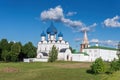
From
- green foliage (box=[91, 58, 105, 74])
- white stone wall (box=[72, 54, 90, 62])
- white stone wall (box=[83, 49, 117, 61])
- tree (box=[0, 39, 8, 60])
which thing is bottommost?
green foliage (box=[91, 58, 105, 74])

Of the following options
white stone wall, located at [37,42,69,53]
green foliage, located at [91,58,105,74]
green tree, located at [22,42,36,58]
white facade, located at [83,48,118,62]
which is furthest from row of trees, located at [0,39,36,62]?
green foliage, located at [91,58,105,74]

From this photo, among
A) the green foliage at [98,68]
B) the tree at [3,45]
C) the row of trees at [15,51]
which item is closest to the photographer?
the green foliage at [98,68]

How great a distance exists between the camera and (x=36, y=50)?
105312mm

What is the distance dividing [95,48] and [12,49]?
103 ft

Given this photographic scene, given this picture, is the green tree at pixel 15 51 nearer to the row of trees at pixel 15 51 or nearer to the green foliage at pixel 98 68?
the row of trees at pixel 15 51

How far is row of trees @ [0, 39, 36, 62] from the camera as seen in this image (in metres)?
90.7

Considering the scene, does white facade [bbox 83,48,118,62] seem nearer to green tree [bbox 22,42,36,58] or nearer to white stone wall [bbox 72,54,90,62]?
white stone wall [bbox 72,54,90,62]

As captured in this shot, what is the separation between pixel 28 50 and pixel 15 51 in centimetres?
767

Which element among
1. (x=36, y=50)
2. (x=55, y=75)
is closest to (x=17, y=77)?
(x=55, y=75)

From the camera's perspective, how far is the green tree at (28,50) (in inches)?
3814

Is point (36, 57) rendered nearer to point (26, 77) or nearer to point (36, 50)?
point (36, 50)

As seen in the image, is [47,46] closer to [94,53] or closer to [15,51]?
[15,51]

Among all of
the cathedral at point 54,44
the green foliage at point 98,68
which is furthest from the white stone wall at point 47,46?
the green foliage at point 98,68

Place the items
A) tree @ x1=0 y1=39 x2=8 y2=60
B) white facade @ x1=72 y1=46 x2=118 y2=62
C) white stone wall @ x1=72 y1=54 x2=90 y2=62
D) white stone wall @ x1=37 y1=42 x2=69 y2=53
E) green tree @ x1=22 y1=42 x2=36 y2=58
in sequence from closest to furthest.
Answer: tree @ x1=0 y1=39 x2=8 y2=60
green tree @ x1=22 y1=42 x2=36 y2=58
white stone wall @ x1=72 y1=54 x2=90 y2=62
white facade @ x1=72 y1=46 x2=118 y2=62
white stone wall @ x1=37 y1=42 x2=69 y2=53
